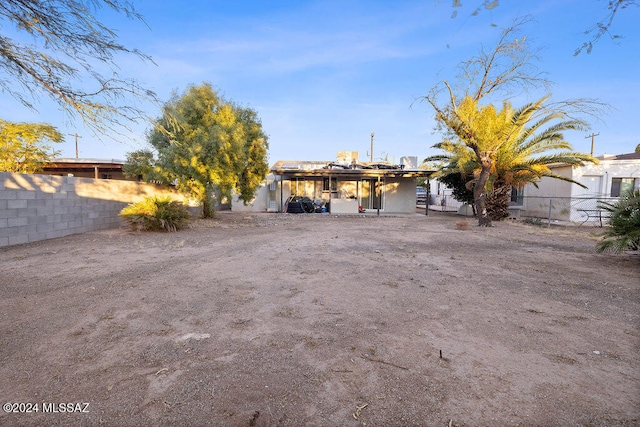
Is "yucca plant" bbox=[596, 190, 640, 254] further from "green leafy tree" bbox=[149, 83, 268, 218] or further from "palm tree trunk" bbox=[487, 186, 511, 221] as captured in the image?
"green leafy tree" bbox=[149, 83, 268, 218]

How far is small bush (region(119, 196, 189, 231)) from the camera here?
946 cm

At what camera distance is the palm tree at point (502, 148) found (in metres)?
11.5

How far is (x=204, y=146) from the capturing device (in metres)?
11.0

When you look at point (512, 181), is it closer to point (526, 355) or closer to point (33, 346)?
point (526, 355)

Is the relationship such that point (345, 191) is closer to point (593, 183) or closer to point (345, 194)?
point (345, 194)

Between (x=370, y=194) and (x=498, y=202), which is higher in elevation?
(x=370, y=194)

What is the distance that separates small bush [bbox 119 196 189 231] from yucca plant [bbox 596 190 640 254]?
11432 mm

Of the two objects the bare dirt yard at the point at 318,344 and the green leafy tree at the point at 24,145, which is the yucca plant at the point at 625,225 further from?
the green leafy tree at the point at 24,145

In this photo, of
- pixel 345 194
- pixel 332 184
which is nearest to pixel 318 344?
pixel 332 184

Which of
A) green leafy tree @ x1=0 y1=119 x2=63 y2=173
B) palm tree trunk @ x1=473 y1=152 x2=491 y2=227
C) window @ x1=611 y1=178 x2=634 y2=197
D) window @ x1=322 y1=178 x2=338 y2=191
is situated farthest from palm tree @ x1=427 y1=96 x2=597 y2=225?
green leafy tree @ x1=0 y1=119 x2=63 y2=173

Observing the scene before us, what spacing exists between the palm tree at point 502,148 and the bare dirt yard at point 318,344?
24.7 feet

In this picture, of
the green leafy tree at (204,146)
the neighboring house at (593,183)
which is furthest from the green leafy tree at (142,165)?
the neighboring house at (593,183)

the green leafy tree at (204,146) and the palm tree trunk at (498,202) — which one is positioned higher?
the green leafy tree at (204,146)

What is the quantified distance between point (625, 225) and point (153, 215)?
1214 centimetres
